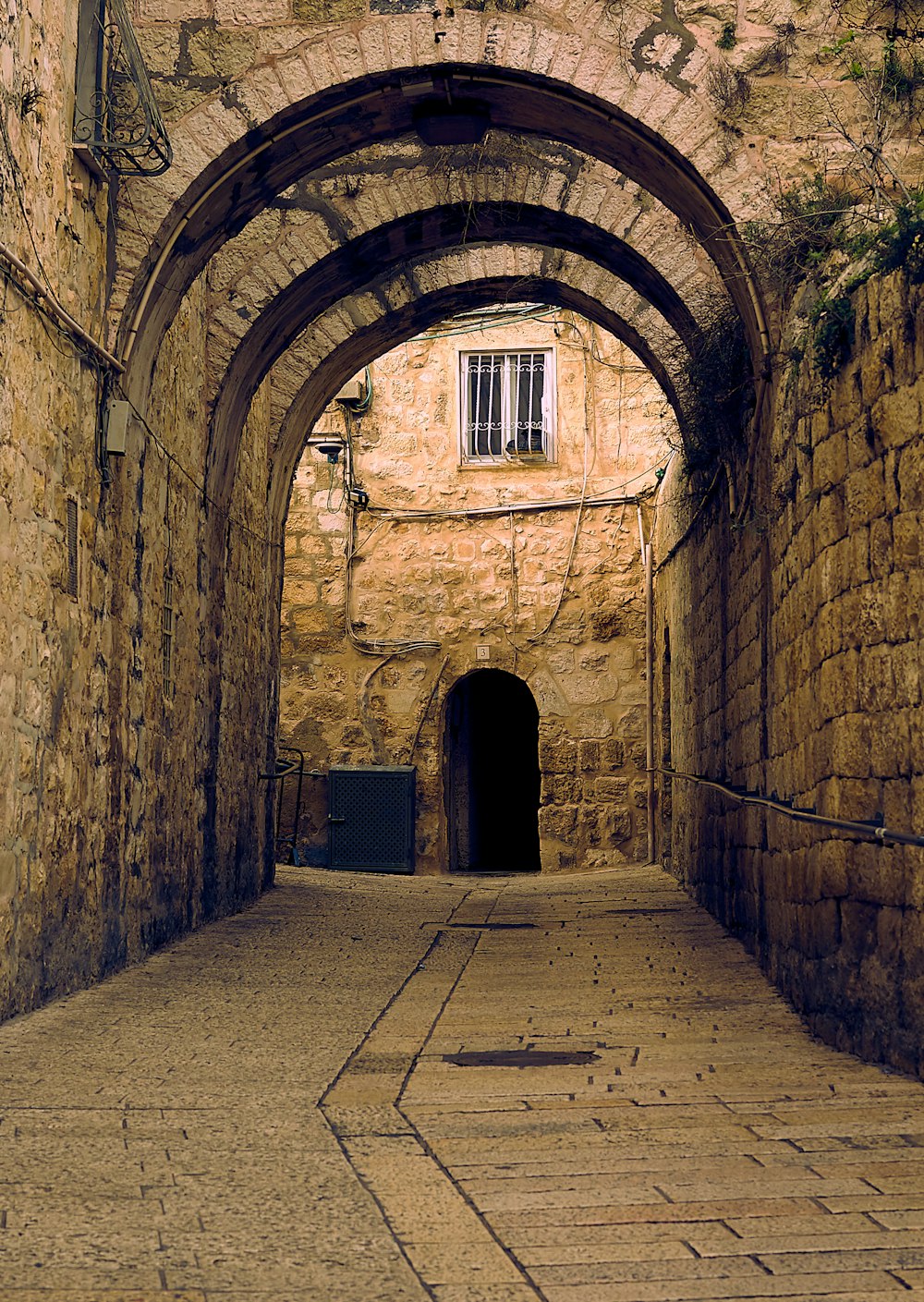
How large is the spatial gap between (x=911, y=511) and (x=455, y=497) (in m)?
10.7

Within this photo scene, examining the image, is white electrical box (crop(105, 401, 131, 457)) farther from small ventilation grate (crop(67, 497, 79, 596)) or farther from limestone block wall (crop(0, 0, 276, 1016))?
small ventilation grate (crop(67, 497, 79, 596))

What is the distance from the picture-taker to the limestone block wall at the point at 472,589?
14164 millimetres

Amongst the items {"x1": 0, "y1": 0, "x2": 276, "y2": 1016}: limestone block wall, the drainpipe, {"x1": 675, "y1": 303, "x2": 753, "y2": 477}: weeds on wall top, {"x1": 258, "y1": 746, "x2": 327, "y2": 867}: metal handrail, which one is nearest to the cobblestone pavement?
{"x1": 0, "y1": 0, "x2": 276, "y2": 1016}: limestone block wall

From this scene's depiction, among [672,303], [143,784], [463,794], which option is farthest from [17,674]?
[463,794]

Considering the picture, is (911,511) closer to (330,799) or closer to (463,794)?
(330,799)

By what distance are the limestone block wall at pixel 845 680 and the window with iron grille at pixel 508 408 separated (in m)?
7.94

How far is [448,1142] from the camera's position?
11.5 feet

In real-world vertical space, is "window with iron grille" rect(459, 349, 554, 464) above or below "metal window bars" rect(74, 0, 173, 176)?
above

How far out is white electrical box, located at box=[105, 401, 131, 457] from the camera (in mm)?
6105

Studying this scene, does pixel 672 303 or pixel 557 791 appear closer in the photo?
pixel 672 303

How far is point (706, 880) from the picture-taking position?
8.90 m

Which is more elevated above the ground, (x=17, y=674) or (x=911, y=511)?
(x=911, y=511)

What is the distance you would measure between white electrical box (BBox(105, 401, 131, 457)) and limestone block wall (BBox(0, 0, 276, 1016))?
3.5 inches

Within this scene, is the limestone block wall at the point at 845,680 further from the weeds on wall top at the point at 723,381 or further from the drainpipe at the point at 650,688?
the drainpipe at the point at 650,688
